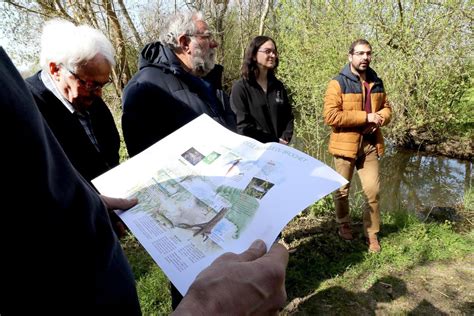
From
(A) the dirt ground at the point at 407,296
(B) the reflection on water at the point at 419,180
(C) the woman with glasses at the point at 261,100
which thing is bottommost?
→ (B) the reflection on water at the point at 419,180

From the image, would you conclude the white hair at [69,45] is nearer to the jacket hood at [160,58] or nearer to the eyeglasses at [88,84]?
the eyeglasses at [88,84]

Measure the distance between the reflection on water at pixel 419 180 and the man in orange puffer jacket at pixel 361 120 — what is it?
10.1 feet

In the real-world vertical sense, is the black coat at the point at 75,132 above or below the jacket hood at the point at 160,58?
below

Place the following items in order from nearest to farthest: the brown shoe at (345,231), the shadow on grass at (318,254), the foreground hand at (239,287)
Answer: the foreground hand at (239,287)
the shadow on grass at (318,254)
the brown shoe at (345,231)

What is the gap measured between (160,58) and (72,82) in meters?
0.56

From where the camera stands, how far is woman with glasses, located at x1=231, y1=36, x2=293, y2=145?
136 inches

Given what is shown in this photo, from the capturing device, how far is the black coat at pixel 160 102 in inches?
82.0

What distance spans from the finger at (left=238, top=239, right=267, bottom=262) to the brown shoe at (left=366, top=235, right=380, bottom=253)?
3183mm

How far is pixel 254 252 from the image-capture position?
81 centimetres

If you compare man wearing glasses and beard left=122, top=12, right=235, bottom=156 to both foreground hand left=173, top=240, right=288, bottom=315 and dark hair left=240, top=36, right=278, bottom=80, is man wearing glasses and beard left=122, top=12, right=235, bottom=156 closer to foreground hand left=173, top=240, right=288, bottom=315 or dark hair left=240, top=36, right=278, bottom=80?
dark hair left=240, top=36, right=278, bottom=80

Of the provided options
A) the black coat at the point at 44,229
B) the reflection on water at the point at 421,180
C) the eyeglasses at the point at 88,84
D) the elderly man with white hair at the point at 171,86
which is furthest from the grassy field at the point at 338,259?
the reflection on water at the point at 421,180

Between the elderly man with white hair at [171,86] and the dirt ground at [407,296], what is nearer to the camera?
the elderly man with white hair at [171,86]

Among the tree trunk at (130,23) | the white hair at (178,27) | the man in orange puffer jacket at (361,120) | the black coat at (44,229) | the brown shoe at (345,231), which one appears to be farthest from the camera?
the tree trunk at (130,23)

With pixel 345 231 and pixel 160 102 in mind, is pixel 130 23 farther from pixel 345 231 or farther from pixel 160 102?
pixel 345 231
